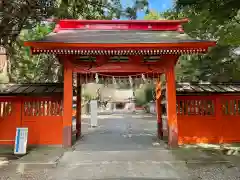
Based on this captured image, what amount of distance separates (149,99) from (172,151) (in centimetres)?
3348

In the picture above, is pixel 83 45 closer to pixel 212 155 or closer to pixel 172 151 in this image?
pixel 172 151

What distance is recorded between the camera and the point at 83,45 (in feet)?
25.8

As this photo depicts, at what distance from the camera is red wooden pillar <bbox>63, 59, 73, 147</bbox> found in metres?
8.70

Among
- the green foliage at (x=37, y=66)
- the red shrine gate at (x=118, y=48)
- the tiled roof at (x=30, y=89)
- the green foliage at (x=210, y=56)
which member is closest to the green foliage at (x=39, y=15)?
the green foliage at (x=37, y=66)

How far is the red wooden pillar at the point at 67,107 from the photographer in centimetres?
870

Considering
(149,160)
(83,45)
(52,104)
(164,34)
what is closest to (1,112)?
(52,104)

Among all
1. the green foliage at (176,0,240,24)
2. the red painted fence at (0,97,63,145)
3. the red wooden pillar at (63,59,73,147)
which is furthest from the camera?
the red painted fence at (0,97,63,145)

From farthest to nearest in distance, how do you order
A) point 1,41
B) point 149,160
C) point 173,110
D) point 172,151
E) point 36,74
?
point 36,74
point 1,41
point 173,110
point 172,151
point 149,160

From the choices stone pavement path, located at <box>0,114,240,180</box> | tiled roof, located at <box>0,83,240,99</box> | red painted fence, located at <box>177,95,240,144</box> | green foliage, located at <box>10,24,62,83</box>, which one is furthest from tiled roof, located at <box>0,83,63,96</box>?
green foliage, located at <box>10,24,62,83</box>

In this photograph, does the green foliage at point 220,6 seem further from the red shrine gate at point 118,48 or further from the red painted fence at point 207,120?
the red painted fence at point 207,120

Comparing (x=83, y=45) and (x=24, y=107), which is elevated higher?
(x=83, y=45)

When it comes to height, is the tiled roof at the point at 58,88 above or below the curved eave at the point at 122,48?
below

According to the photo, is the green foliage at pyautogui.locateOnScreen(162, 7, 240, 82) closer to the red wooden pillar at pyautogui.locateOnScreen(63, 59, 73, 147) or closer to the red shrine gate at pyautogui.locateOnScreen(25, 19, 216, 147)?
the red shrine gate at pyautogui.locateOnScreen(25, 19, 216, 147)

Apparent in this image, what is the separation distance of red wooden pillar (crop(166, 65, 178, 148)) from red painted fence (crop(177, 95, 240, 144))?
0.64 meters
